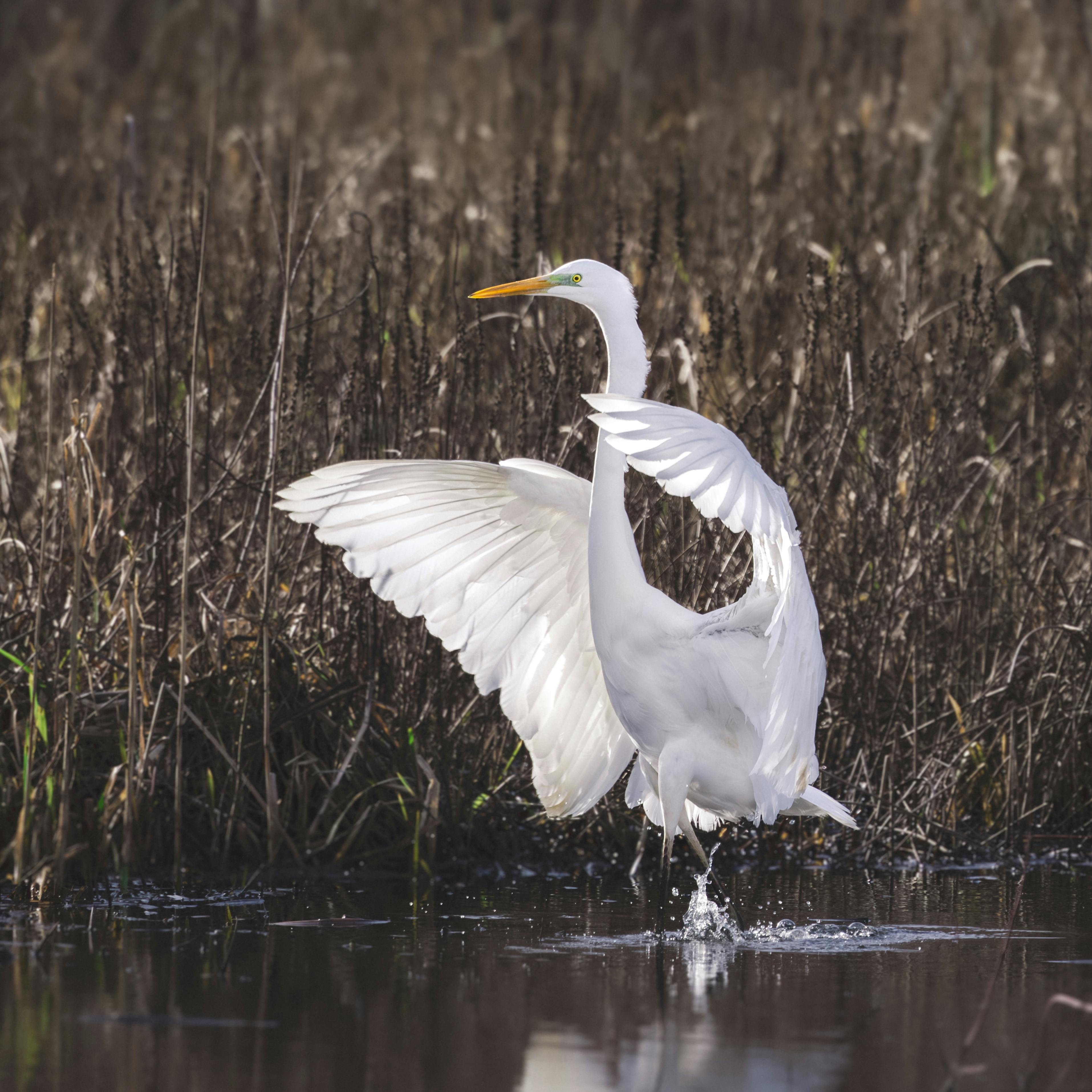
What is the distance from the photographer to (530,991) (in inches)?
164

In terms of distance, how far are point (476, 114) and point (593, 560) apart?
9840 millimetres

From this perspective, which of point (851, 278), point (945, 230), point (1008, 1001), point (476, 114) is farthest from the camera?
point (476, 114)

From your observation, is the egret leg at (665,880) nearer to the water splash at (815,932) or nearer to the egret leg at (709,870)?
the egret leg at (709,870)

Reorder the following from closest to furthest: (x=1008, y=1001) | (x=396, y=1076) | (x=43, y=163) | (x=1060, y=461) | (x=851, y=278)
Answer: (x=396, y=1076), (x=1008, y=1001), (x=851, y=278), (x=1060, y=461), (x=43, y=163)

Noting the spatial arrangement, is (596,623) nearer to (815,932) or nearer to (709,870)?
(709,870)

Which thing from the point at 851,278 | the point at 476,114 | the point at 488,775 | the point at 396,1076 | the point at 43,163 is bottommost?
the point at 396,1076

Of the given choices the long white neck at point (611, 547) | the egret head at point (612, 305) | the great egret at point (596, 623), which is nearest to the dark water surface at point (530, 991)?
the great egret at point (596, 623)

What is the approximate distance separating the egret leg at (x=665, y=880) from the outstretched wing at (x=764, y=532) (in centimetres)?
29

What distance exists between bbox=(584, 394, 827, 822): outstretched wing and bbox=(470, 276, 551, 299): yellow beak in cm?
95

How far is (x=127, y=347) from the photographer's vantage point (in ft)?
25.5

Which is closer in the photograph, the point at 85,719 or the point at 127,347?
the point at 85,719

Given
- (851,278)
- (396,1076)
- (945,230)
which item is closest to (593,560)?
(396,1076)

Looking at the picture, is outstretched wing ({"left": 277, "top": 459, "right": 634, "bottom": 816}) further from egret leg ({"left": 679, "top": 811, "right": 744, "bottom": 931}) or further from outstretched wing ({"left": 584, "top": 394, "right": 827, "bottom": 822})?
outstretched wing ({"left": 584, "top": 394, "right": 827, "bottom": 822})

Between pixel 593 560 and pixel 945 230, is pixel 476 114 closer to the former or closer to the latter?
pixel 945 230
